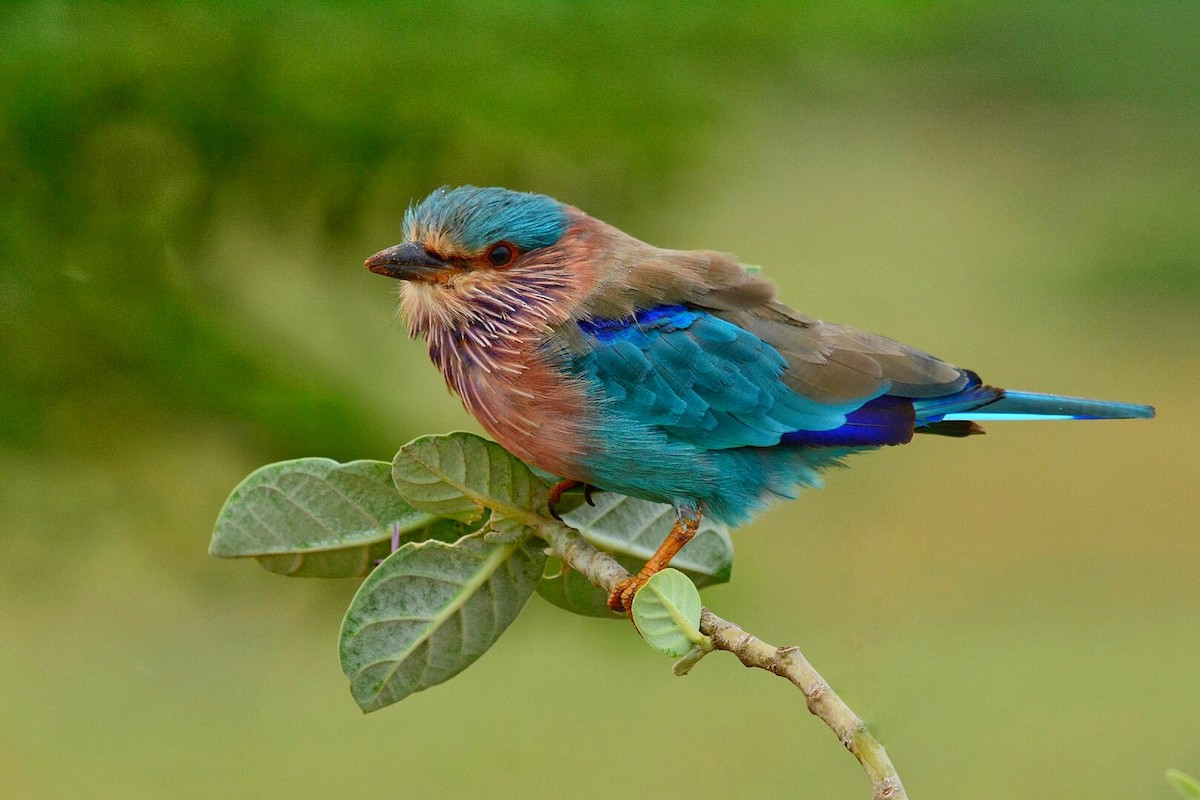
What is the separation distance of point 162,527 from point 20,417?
218 millimetres

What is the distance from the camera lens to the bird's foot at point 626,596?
2.63 feet

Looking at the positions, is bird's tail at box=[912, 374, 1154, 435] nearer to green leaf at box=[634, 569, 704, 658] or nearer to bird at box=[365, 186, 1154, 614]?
bird at box=[365, 186, 1154, 614]

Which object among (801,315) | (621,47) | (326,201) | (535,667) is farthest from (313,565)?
(535,667)

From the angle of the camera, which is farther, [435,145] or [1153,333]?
[1153,333]

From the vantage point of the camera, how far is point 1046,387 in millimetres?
3865

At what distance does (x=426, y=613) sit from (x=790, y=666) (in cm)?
28

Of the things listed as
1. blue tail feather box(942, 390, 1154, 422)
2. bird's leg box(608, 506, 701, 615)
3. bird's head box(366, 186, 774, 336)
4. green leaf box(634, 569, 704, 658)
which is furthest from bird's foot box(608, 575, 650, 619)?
blue tail feather box(942, 390, 1154, 422)

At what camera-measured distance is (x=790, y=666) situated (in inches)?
23.3

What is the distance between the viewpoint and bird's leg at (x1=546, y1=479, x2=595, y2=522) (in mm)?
931

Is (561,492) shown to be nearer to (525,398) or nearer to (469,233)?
(525,398)

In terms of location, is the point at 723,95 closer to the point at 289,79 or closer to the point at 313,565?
the point at 289,79

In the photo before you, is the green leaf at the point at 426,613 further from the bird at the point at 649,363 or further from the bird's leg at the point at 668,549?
the bird at the point at 649,363

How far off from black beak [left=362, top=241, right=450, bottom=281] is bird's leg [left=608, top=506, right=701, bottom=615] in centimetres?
28

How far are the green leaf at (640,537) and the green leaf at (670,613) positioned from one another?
0.76 ft
